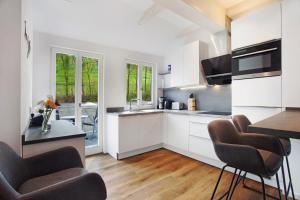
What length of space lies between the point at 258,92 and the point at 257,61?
0.40 m

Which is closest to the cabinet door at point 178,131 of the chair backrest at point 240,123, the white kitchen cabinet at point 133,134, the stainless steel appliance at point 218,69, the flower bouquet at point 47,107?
the white kitchen cabinet at point 133,134

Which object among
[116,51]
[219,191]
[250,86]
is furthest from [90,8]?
[219,191]

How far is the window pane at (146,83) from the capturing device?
3.91 metres

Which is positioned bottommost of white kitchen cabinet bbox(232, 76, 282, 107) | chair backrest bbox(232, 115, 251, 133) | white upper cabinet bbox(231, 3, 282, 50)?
chair backrest bbox(232, 115, 251, 133)

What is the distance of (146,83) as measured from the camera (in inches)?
157

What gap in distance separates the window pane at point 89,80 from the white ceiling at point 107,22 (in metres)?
0.43

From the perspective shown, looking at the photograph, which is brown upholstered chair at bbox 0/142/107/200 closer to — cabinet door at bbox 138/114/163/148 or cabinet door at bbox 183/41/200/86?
cabinet door at bbox 138/114/163/148

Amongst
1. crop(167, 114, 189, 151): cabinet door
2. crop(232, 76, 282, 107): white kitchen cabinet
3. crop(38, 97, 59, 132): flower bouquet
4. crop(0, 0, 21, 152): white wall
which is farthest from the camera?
crop(167, 114, 189, 151): cabinet door

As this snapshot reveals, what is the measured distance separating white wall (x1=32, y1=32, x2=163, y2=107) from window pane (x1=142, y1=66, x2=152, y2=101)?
257mm

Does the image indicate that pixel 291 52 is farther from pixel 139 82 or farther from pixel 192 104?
pixel 139 82

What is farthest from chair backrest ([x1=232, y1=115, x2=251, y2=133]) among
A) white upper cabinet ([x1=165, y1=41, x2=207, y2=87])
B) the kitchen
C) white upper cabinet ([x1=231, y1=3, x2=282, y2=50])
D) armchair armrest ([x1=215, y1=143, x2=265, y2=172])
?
white upper cabinet ([x1=165, y1=41, x2=207, y2=87])

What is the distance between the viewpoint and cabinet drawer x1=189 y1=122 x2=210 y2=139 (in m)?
2.62

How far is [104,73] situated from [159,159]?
2.00 metres

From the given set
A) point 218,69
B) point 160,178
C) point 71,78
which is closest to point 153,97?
point 218,69
